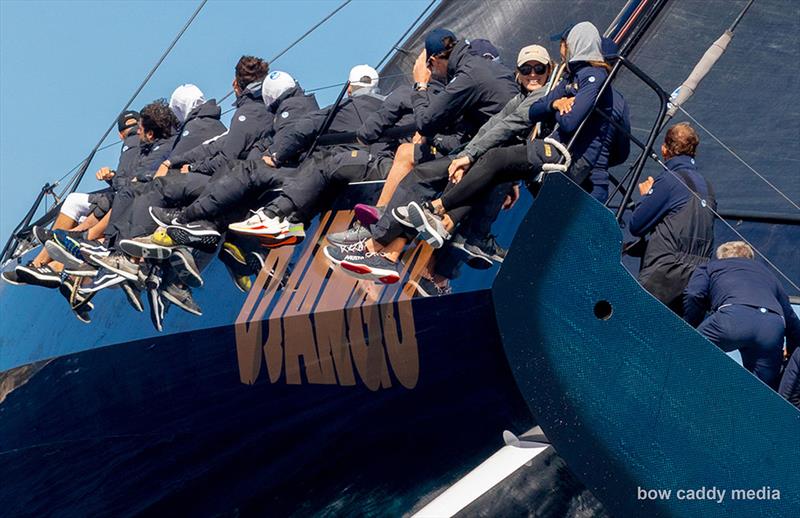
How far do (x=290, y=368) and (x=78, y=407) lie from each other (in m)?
1.58

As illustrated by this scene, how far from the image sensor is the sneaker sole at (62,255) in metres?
6.36

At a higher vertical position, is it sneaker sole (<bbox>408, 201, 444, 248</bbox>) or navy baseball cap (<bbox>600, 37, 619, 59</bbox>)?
navy baseball cap (<bbox>600, 37, 619, 59</bbox>)

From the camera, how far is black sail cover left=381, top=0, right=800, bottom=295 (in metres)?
5.74

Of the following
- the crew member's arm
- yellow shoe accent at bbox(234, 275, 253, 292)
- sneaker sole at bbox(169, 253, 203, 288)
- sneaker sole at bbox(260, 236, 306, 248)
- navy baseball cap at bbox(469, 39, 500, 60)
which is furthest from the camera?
sneaker sole at bbox(169, 253, 203, 288)

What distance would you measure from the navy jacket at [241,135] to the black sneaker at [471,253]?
1685 millimetres

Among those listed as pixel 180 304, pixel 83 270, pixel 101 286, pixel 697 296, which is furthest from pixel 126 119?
pixel 697 296

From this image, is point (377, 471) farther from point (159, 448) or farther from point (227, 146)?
point (227, 146)

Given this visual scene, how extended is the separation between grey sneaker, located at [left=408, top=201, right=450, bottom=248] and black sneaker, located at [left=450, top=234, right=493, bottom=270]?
6 centimetres


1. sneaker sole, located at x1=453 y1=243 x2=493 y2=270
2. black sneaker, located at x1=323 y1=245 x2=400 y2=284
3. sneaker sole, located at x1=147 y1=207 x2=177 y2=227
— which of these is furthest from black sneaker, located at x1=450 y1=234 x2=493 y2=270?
sneaker sole, located at x1=147 y1=207 x2=177 y2=227

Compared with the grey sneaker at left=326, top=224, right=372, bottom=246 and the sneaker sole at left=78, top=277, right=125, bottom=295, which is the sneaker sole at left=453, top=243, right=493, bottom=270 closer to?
the grey sneaker at left=326, top=224, right=372, bottom=246

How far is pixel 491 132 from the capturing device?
4449 millimetres

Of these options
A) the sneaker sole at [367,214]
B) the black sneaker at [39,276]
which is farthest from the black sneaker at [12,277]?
the sneaker sole at [367,214]

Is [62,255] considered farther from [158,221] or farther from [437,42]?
[437,42]

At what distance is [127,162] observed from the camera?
7430mm
